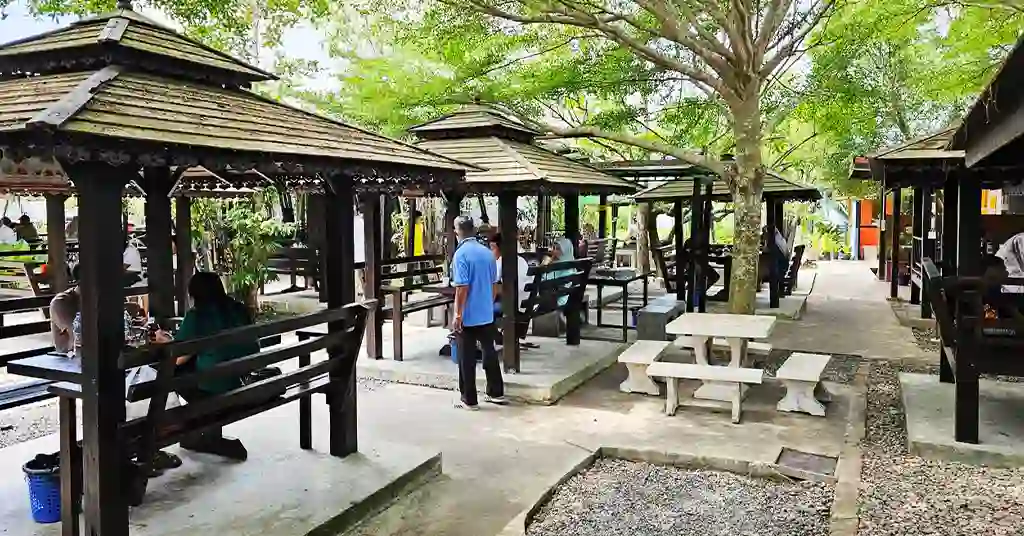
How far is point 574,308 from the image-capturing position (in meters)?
9.68

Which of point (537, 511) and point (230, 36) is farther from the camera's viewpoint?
point (230, 36)

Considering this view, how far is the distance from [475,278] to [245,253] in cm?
565

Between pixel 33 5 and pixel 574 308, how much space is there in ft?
26.6

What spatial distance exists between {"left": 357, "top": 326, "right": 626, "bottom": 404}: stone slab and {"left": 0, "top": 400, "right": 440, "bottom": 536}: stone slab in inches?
87.3

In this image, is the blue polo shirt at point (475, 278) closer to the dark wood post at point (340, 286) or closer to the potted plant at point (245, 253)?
the dark wood post at point (340, 286)

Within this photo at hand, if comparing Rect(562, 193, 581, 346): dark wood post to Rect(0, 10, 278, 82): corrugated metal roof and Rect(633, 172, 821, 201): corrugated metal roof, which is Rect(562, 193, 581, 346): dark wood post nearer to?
Rect(633, 172, 821, 201): corrugated metal roof

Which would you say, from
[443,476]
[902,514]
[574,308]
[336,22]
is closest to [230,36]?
[336,22]

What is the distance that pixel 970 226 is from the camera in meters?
6.91

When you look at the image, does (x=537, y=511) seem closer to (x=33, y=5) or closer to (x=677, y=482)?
(x=677, y=482)

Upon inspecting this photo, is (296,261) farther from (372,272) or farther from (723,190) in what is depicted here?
(723,190)

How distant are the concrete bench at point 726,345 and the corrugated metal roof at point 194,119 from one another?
4.06 m

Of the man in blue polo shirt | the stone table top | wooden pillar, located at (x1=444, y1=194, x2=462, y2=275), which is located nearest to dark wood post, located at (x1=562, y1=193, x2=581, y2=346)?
the stone table top

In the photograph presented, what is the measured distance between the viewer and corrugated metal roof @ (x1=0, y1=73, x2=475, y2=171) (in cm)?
346

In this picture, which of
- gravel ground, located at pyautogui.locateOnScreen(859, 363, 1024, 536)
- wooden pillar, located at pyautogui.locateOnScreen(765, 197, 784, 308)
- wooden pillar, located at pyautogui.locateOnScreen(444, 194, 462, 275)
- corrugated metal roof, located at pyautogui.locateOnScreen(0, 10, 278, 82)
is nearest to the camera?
corrugated metal roof, located at pyautogui.locateOnScreen(0, 10, 278, 82)
